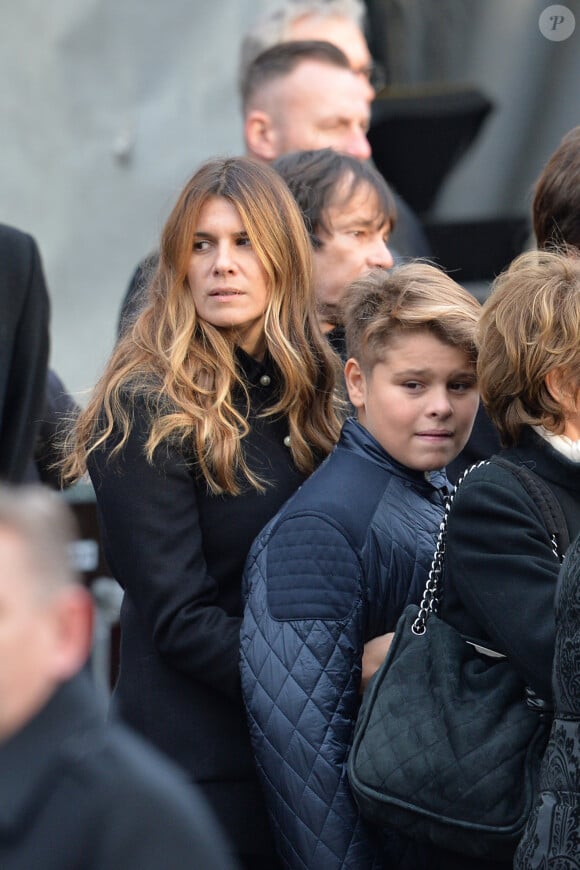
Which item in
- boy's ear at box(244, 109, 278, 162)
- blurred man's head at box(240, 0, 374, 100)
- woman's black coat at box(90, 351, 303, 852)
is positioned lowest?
woman's black coat at box(90, 351, 303, 852)

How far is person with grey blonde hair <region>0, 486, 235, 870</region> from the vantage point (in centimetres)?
139

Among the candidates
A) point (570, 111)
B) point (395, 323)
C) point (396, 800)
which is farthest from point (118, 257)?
point (396, 800)

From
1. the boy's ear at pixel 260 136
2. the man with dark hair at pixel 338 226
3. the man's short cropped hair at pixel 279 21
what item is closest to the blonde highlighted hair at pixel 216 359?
the man with dark hair at pixel 338 226

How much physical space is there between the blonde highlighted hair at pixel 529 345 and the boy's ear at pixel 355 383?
0.31m

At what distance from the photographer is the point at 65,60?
4.71 m

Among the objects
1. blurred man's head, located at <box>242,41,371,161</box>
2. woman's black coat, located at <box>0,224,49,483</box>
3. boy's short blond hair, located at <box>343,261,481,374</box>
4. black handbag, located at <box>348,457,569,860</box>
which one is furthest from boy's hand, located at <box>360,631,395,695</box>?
blurred man's head, located at <box>242,41,371,161</box>

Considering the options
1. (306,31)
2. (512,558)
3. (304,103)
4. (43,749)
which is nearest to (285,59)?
(304,103)

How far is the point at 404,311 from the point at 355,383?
0.57 ft

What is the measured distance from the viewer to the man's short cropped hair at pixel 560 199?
270cm

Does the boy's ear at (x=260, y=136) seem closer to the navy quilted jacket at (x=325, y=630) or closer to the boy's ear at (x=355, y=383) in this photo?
the boy's ear at (x=355, y=383)

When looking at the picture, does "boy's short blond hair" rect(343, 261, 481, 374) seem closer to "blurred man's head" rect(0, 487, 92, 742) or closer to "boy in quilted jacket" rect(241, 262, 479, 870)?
"boy in quilted jacket" rect(241, 262, 479, 870)

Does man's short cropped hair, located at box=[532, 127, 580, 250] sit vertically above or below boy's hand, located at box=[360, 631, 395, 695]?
above

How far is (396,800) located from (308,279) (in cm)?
106

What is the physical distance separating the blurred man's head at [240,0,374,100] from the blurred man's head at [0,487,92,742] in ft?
10.3
